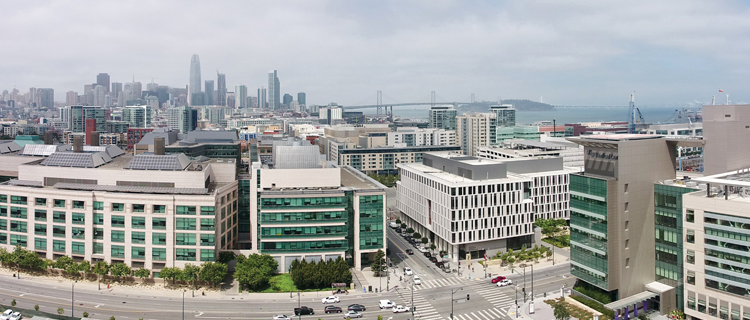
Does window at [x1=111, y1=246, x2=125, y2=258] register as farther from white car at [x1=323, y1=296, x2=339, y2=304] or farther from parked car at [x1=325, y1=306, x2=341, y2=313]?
parked car at [x1=325, y1=306, x2=341, y2=313]

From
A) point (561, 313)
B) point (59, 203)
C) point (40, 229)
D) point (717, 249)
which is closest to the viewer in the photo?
point (717, 249)

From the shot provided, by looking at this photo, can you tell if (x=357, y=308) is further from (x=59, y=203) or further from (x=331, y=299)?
(x=59, y=203)

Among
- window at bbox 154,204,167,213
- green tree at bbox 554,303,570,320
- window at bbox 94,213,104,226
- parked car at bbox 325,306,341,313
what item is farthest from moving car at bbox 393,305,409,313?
window at bbox 94,213,104,226

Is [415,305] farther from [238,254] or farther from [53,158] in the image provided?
[53,158]

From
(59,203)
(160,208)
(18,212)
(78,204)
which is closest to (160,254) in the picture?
(160,208)

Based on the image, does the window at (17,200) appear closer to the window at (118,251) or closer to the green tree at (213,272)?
the window at (118,251)

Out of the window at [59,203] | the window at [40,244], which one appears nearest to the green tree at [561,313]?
the window at [59,203]
